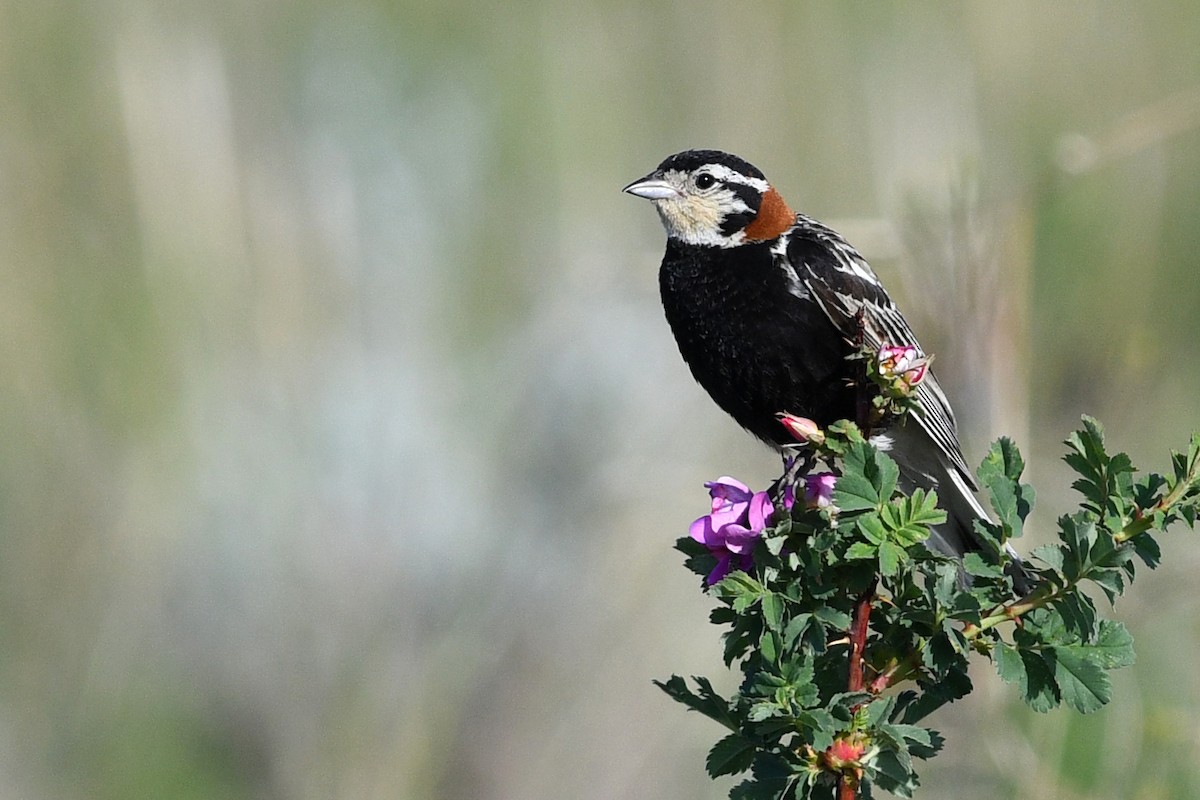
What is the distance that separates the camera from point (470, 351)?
4.71 meters

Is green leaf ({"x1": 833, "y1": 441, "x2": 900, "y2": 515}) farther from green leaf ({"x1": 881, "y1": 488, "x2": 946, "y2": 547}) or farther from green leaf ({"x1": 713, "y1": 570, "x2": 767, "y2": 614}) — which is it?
green leaf ({"x1": 713, "y1": 570, "x2": 767, "y2": 614})

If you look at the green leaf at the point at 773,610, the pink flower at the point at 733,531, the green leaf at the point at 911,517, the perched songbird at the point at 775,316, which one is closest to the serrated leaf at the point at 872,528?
the green leaf at the point at 911,517

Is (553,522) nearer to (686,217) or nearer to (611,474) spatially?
(611,474)

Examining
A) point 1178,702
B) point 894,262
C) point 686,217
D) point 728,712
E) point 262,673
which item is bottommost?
point 728,712

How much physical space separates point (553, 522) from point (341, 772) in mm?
884


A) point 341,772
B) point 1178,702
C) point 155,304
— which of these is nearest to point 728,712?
point 1178,702

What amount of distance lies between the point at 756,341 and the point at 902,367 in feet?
4.13

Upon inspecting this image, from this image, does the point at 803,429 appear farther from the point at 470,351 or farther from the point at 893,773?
the point at 470,351

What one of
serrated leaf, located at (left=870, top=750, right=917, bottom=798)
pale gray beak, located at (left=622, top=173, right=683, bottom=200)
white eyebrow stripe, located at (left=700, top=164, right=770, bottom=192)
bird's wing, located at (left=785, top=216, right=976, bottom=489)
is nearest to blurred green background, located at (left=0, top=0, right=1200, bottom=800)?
bird's wing, located at (left=785, top=216, right=976, bottom=489)

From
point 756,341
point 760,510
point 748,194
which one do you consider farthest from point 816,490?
point 748,194

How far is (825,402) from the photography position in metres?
2.98

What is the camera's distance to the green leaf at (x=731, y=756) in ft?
5.35

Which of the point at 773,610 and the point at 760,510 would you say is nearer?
the point at 773,610

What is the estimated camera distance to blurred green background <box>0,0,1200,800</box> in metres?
3.68
